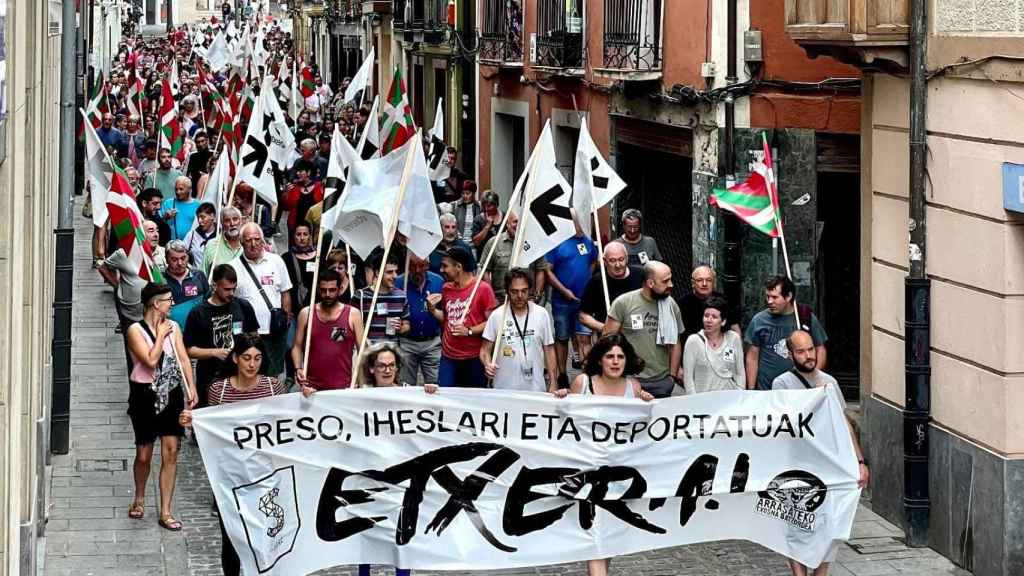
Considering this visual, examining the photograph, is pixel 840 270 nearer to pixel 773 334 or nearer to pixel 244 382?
pixel 773 334

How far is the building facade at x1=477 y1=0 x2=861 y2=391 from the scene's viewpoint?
1592cm

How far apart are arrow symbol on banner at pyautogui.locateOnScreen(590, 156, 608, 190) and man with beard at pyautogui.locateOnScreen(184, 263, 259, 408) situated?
121 inches

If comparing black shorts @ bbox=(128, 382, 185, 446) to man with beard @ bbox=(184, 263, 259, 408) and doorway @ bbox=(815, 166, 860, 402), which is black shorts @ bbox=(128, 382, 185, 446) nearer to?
man with beard @ bbox=(184, 263, 259, 408)

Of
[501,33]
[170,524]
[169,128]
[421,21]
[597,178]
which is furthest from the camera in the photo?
[421,21]

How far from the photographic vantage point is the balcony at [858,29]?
11.2 m

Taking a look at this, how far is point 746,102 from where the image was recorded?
53.8 ft

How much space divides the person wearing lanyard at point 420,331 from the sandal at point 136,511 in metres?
2.20

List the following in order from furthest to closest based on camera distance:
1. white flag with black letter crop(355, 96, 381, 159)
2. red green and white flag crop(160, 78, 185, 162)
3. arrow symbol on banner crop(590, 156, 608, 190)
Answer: red green and white flag crop(160, 78, 185, 162), white flag with black letter crop(355, 96, 381, 159), arrow symbol on banner crop(590, 156, 608, 190)

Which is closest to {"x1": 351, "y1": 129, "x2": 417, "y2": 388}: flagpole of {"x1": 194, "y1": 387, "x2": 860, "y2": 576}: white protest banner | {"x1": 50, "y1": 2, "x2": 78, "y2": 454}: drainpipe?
{"x1": 194, "y1": 387, "x2": 860, "y2": 576}: white protest banner

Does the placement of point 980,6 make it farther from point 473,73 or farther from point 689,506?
point 473,73

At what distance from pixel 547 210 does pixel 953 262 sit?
3044mm

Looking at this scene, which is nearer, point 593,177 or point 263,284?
point 263,284

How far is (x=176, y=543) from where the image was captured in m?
10.9

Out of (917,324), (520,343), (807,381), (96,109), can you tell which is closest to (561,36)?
(96,109)
